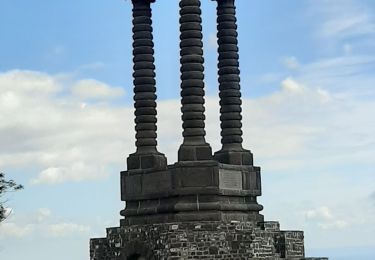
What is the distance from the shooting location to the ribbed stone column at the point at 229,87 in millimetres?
45438

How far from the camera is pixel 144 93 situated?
149 feet

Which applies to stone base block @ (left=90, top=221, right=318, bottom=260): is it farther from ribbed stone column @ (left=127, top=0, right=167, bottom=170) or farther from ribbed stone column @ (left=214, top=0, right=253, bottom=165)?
ribbed stone column @ (left=214, top=0, right=253, bottom=165)

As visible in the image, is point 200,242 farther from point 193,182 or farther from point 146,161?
point 146,161

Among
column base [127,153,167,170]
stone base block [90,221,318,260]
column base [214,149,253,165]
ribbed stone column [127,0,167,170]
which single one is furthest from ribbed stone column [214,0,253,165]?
stone base block [90,221,318,260]

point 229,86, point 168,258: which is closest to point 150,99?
point 229,86

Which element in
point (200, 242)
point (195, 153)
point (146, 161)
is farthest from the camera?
point (146, 161)

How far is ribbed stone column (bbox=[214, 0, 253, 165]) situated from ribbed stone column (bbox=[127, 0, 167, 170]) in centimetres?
247

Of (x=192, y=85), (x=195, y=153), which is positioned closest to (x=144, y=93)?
(x=192, y=85)

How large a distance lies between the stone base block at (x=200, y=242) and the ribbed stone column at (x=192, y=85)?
2.53 meters

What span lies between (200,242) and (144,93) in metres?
6.36

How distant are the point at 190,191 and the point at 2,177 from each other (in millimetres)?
8831

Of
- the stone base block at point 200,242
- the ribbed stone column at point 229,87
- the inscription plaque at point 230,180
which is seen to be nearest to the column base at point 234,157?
the ribbed stone column at point 229,87

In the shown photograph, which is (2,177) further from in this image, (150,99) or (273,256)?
(273,256)

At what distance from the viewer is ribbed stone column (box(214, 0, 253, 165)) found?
4544cm
